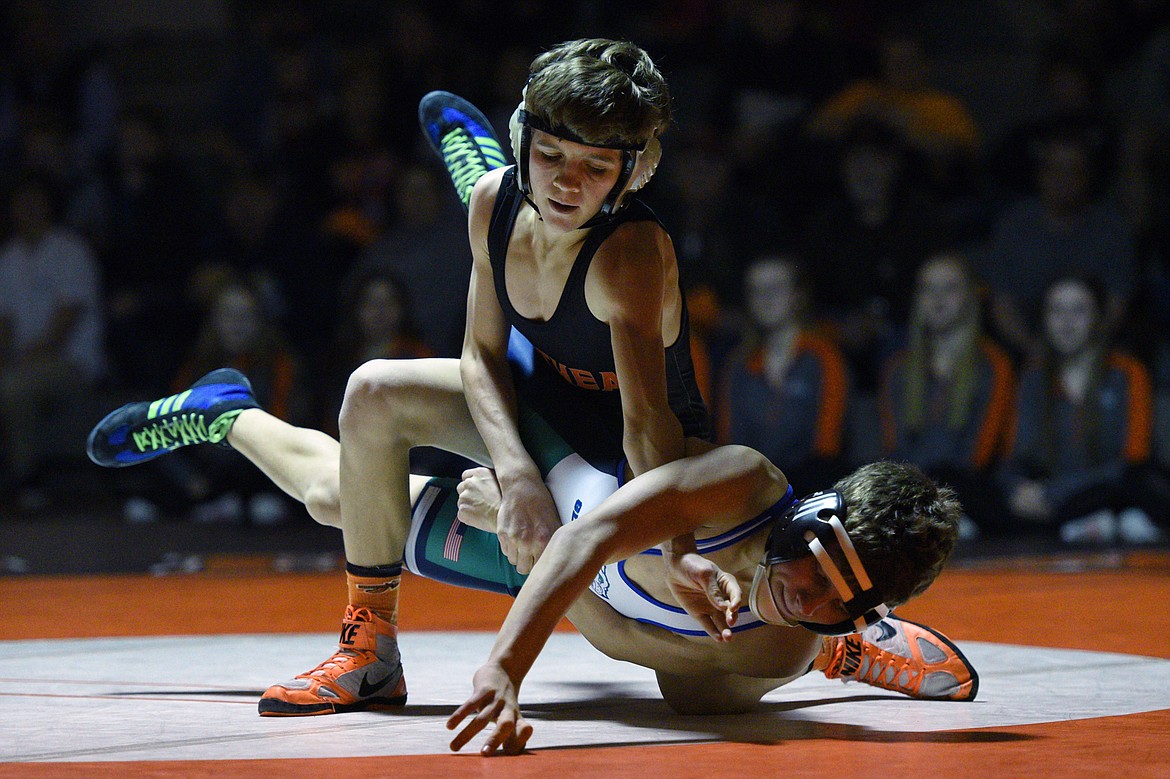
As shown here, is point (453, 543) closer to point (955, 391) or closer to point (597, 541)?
point (597, 541)

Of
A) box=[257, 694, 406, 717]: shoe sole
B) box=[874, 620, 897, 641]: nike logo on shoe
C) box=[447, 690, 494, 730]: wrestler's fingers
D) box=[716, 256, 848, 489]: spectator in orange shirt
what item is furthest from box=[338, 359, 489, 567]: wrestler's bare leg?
box=[716, 256, 848, 489]: spectator in orange shirt

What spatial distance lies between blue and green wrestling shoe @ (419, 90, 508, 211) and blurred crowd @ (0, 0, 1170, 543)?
9.86 ft

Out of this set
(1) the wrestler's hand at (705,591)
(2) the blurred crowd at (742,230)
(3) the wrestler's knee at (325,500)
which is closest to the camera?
(1) the wrestler's hand at (705,591)

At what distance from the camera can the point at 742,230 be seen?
6.72 m

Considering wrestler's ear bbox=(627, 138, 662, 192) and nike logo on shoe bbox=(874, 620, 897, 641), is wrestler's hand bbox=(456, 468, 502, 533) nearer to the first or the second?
wrestler's ear bbox=(627, 138, 662, 192)

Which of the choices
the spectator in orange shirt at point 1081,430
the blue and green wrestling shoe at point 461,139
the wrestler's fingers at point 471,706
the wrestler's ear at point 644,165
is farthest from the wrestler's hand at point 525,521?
the spectator in orange shirt at point 1081,430

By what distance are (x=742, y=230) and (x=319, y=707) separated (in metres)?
4.57

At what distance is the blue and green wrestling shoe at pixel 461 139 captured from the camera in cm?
312

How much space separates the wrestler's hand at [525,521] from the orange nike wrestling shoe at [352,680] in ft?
1.02

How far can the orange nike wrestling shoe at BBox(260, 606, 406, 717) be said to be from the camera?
2.42 metres

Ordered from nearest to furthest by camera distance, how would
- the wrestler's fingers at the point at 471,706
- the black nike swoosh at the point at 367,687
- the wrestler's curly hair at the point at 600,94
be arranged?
1. the wrestler's fingers at the point at 471,706
2. the wrestler's curly hair at the point at 600,94
3. the black nike swoosh at the point at 367,687

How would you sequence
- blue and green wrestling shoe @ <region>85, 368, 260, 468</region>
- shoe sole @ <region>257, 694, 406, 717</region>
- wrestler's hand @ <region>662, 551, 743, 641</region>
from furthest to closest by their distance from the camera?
blue and green wrestling shoe @ <region>85, 368, 260, 468</region>
shoe sole @ <region>257, 694, 406, 717</region>
wrestler's hand @ <region>662, 551, 743, 641</region>

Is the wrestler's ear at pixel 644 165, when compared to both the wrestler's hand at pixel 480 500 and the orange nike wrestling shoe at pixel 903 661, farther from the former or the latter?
the orange nike wrestling shoe at pixel 903 661

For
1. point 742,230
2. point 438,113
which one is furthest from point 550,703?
point 742,230
